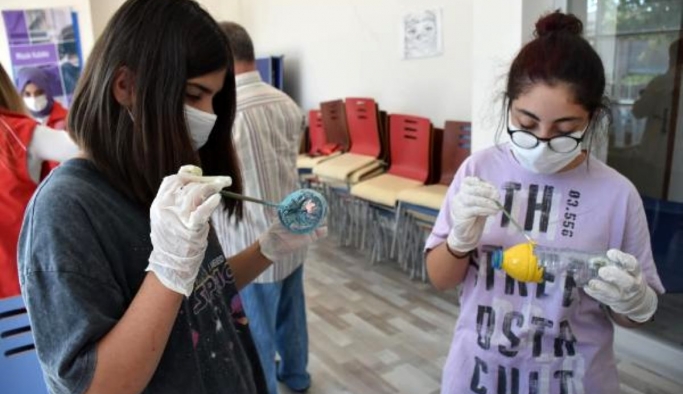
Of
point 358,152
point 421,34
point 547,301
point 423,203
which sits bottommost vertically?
point 423,203

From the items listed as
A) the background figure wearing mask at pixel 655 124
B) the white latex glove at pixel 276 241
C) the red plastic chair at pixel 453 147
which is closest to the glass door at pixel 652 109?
the background figure wearing mask at pixel 655 124

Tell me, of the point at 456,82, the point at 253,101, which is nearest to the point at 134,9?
the point at 253,101

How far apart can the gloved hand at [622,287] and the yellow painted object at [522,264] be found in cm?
10

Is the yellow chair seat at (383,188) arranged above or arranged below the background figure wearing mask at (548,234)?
below

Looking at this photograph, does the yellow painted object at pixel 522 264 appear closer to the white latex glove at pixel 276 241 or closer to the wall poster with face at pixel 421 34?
the white latex glove at pixel 276 241

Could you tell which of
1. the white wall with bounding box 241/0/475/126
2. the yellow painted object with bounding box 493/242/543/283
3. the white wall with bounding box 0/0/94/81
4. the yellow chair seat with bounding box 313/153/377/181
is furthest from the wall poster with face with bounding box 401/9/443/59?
the white wall with bounding box 0/0/94/81

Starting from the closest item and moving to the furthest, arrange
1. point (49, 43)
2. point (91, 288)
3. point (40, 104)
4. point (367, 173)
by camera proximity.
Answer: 1. point (91, 288)
2. point (367, 173)
3. point (40, 104)
4. point (49, 43)

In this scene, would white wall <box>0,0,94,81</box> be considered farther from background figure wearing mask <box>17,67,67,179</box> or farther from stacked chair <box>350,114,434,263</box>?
stacked chair <box>350,114,434,263</box>

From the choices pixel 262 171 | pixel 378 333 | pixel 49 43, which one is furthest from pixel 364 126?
pixel 49 43

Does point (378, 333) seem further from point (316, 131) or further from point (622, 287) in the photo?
point (316, 131)

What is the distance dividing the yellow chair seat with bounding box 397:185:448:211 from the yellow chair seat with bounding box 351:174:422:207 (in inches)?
3.5

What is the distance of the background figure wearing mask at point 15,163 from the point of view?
1899 millimetres

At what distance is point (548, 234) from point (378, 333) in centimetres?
188

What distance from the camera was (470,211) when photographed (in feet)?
3.38
